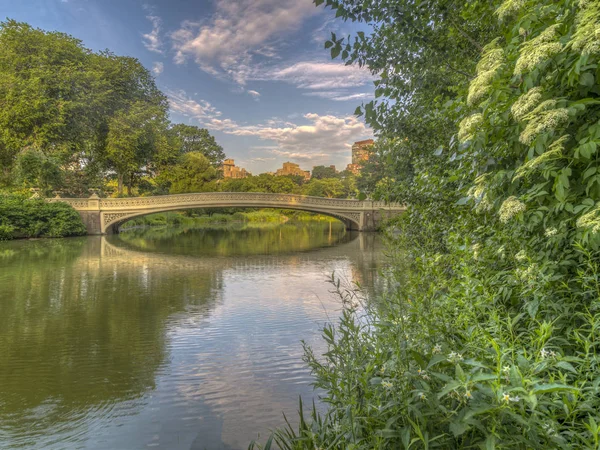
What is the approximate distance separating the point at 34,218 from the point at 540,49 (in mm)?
22674

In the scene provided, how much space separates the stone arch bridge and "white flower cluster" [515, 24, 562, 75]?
2014 centimetres

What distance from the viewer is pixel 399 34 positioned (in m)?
3.48

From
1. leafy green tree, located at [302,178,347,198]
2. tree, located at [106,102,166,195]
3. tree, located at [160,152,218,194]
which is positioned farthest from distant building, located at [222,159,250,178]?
tree, located at [106,102,166,195]

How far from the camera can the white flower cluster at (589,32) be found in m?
1.32

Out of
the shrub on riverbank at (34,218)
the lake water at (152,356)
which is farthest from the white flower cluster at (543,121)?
the shrub on riverbank at (34,218)

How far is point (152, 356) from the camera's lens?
4.49 m

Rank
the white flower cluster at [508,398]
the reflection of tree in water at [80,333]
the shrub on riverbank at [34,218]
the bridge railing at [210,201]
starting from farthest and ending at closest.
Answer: the bridge railing at [210,201] < the shrub on riverbank at [34,218] < the reflection of tree in water at [80,333] < the white flower cluster at [508,398]

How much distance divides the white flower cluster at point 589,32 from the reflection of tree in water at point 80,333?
3891mm

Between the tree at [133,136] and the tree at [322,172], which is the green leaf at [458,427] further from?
the tree at [322,172]

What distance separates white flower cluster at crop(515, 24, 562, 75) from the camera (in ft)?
4.83

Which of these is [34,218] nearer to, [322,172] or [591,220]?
[591,220]

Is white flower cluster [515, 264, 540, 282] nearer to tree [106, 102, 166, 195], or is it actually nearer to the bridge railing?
the bridge railing

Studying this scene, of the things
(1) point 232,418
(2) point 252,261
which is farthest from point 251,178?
(1) point 232,418

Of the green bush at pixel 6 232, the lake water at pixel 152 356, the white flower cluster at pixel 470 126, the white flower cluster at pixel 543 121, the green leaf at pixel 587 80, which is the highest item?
the green leaf at pixel 587 80
